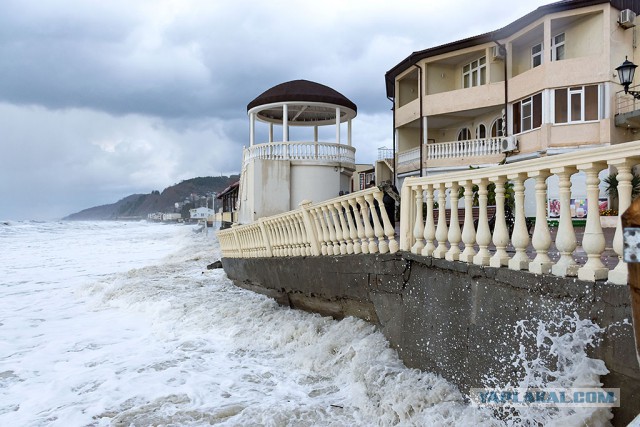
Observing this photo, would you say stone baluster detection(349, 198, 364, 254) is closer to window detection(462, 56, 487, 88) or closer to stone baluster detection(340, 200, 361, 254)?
stone baluster detection(340, 200, 361, 254)

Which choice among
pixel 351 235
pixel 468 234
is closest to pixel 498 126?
pixel 351 235

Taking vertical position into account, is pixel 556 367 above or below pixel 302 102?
below

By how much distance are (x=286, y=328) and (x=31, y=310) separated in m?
8.39

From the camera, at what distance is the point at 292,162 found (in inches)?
819

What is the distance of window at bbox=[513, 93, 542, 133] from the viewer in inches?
733

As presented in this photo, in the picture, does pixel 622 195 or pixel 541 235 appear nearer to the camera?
pixel 622 195

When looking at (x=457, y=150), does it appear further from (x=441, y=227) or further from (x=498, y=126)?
(x=441, y=227)

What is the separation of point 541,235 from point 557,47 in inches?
730

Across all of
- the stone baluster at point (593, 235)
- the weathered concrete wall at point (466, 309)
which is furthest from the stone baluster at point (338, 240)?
the stone baluster at point (593, 235)

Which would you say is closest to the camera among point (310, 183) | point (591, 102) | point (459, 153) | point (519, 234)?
point (519, 234)

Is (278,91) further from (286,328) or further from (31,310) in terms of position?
(286,328)

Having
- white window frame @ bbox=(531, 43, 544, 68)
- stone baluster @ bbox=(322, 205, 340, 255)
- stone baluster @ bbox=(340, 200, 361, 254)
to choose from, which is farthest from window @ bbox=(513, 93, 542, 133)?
stone baluster @ bbox=(340, 200, 361, 254)

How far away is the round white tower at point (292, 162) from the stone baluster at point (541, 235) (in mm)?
16986

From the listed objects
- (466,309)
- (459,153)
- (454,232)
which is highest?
(459,153)
